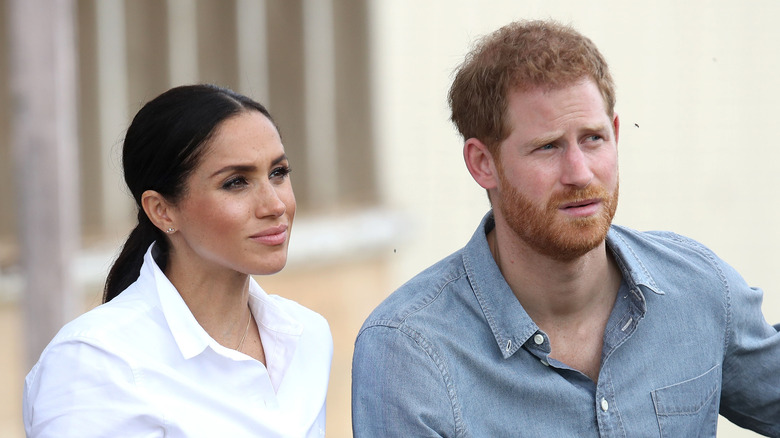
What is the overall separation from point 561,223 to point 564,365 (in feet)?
0.93

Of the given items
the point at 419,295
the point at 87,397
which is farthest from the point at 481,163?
the point at 87,397

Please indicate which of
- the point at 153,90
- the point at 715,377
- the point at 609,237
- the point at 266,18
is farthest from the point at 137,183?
the point at 266,18

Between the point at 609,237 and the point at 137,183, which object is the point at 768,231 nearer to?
the point at 609,237

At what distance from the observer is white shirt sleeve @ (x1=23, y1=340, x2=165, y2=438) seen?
1.94 metres

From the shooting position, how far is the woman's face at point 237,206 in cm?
214

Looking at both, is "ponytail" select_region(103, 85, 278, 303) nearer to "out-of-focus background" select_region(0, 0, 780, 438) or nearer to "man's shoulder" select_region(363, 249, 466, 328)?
"man's shoulder" select_region(363, 249, 466, 328)

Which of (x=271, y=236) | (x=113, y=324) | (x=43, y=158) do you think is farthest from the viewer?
(x=43, y=158)

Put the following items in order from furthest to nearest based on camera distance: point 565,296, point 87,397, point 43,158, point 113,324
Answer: point 43,158, point 565,296, point 113,324, point 87,397

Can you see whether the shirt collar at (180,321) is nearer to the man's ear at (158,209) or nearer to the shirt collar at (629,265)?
the man's ear at (158,209)

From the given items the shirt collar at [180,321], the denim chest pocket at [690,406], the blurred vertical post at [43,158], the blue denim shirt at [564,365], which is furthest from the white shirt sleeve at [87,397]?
the blurred vertical post at [43,158]

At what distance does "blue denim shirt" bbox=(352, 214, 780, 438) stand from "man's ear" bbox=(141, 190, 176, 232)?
440 mm

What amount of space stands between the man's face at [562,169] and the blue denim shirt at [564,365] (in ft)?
0.54

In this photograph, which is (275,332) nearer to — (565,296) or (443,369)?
(443,369)

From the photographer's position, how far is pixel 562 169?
214cm
